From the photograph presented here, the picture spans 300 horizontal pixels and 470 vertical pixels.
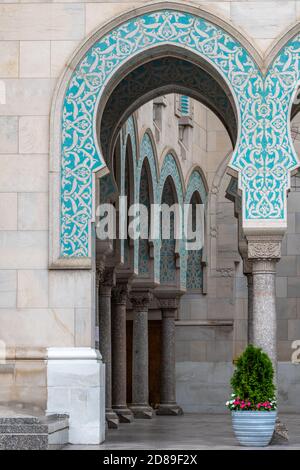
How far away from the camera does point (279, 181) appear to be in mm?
13023

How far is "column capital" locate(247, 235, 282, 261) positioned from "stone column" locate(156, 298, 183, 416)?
10.5 m

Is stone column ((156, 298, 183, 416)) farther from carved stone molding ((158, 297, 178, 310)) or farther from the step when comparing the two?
the step

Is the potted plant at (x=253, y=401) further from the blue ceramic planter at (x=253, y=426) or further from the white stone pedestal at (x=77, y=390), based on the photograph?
the white stone pedestal at (x=77, y=390)

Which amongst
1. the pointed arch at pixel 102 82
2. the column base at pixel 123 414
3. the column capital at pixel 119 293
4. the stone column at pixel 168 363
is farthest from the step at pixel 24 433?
the stone column at pixel 168 363

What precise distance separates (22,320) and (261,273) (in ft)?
8.97

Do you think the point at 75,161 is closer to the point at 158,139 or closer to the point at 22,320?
the point at 22,320

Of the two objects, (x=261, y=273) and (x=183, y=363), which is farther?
(x=183, y=363)

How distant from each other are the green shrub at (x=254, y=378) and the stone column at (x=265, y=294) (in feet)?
1.40

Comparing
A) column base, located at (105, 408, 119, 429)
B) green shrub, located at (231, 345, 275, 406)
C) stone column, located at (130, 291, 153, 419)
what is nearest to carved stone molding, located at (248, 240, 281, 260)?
green shrub, located at (231, 345, 275, 406)

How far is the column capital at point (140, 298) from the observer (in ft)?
72.1

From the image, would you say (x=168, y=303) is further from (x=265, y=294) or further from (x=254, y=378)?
(x=254, y=378)
